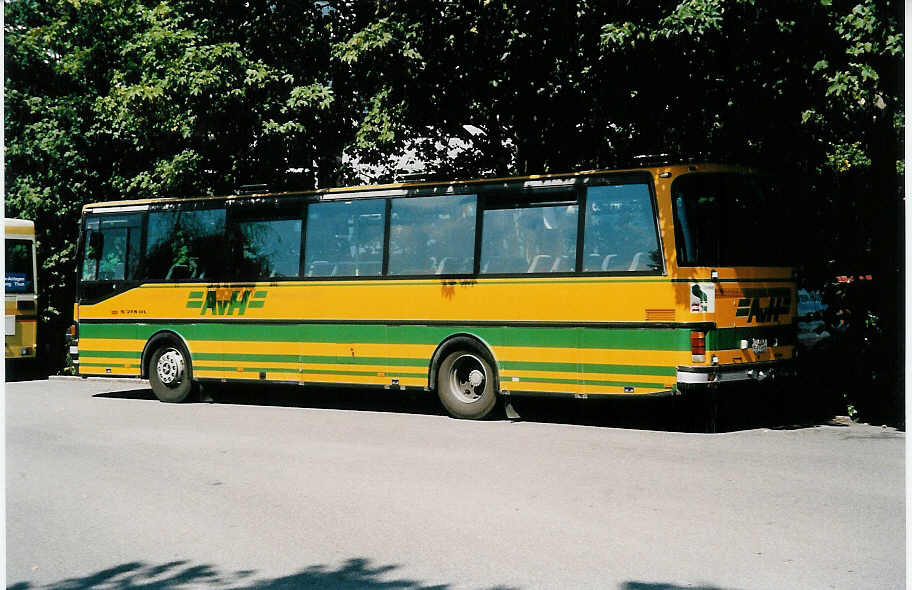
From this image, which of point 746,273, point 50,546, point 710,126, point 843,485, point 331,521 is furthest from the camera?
point 710,126

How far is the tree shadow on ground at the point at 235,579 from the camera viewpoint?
5.64 m

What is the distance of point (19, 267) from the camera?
21.7 meters

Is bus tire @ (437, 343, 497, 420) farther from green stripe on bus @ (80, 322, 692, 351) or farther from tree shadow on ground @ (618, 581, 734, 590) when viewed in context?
tree shadow on ground @ (618, 581, 734, 590)

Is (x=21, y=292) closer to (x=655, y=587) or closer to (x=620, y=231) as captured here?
(x=620, y=231)

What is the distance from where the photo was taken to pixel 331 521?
725 centimetres

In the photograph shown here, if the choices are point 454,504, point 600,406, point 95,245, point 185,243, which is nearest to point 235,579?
point 454,504

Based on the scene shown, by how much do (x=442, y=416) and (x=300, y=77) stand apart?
19.8 ft

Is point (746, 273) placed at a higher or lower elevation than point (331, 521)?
higher

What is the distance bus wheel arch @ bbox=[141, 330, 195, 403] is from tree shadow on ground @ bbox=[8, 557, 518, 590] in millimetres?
10253

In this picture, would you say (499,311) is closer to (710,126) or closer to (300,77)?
(710,126)

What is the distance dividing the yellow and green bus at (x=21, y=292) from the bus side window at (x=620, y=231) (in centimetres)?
1299

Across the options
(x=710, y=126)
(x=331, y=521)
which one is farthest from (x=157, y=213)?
(x=331, y=521)

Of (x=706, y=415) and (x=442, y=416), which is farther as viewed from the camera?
(x=442, y=416)

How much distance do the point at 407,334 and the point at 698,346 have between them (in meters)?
3.87
